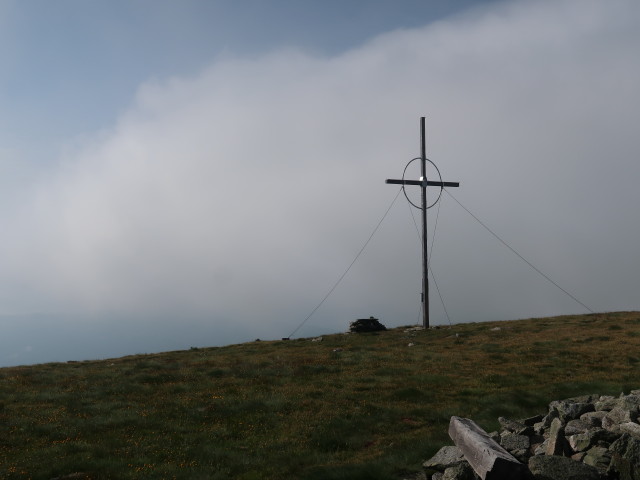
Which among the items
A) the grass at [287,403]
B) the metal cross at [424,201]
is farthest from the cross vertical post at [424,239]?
the grass at [287,403]

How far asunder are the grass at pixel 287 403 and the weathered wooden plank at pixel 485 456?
2.19 m

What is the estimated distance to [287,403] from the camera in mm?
24391

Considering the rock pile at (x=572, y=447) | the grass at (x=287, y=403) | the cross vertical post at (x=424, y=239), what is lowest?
the grass at (x=287, y=403)

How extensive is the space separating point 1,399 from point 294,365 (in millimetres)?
16694

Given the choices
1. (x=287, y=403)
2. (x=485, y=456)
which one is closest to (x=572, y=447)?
(x=485, y=456)

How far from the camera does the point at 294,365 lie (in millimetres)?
33719

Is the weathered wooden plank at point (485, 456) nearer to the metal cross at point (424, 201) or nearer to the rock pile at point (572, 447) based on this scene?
the rock pile at point (572, 447)

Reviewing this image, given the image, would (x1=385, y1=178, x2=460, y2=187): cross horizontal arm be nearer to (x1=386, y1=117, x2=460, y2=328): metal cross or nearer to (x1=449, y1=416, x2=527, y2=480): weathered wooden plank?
(x1=386, y1=117, x2=460, y2=328): metal cross

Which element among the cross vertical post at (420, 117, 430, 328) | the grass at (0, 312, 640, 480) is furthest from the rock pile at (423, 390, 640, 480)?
the cross vertical post at (420, 117, 430, 328)

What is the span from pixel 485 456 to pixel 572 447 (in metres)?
3.02

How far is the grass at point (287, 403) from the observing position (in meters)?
17.2

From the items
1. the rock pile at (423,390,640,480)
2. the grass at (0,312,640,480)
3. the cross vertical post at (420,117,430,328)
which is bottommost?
the grass at (0,312,640,480)

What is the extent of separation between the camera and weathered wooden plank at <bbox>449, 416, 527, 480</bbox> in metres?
12.3

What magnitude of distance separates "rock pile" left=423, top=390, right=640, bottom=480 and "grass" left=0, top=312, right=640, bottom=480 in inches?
97.1
